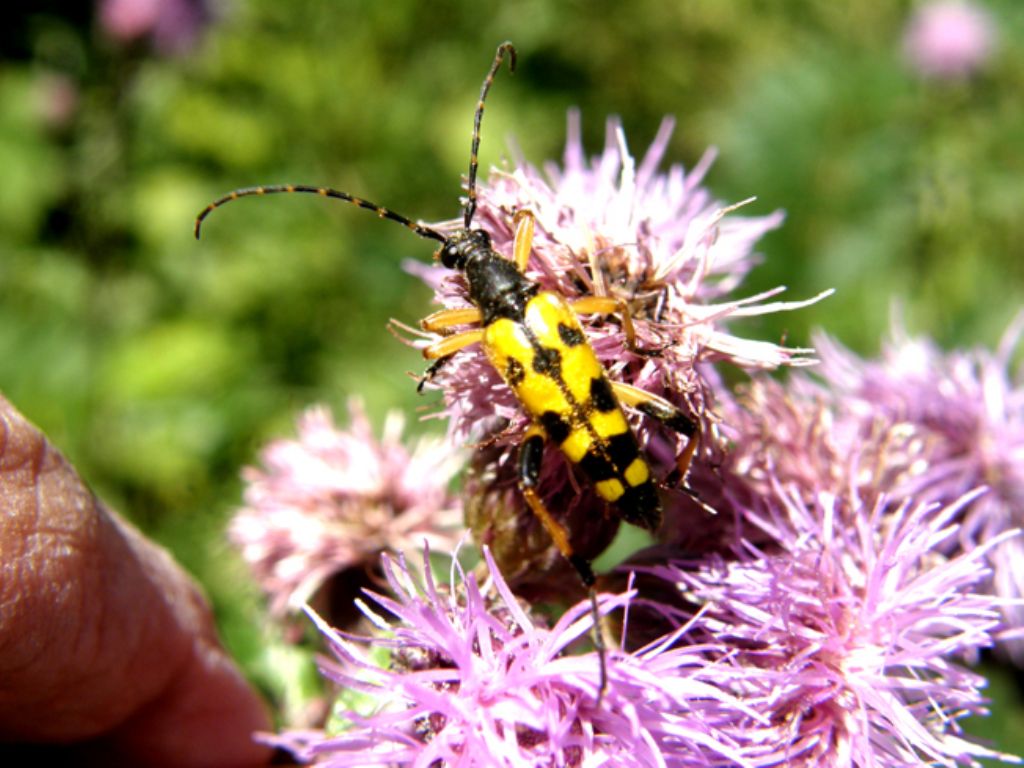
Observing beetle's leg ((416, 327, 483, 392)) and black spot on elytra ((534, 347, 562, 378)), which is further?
beetle's leg ((416, 327, 483, 392))

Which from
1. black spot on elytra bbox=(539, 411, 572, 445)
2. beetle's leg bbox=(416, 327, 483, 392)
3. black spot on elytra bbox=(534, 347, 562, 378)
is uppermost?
beetle's leg bbox=(416, 327, 483, 392)

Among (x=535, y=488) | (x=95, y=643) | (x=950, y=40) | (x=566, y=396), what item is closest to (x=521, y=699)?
(x=535, y=488)

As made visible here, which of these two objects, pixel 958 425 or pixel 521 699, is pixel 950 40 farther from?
pixel 521 699

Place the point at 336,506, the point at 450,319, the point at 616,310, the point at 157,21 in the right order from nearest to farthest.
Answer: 1. the point at 616,310
2. the point at 450,319
3. the point at 336,506
4. the point at 157,21

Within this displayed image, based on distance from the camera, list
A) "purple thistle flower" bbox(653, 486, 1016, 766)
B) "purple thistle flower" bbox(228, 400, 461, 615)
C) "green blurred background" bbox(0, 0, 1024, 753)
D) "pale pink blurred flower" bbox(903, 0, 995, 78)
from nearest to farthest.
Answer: "purple thistle flower" bbox(653, 486, 1016, 766)
"purple thistle flower" bbox(228, 400, 461, 615)
"green blurred background" bbox(0, 0, 1024, 753)
"pale pink blurred flower" bbox(903, 0, 995, 78)

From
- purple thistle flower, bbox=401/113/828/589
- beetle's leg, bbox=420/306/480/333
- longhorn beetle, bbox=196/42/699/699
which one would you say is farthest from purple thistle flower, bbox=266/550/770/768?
beetle's leg, bbox=420/306/480/333

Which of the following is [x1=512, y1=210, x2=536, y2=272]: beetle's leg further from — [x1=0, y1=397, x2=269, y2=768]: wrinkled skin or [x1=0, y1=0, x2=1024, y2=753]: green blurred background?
[x1=0, y1=0, x2=1024, y2=753]: green blurred background

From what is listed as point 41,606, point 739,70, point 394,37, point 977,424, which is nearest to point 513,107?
point 394,37
